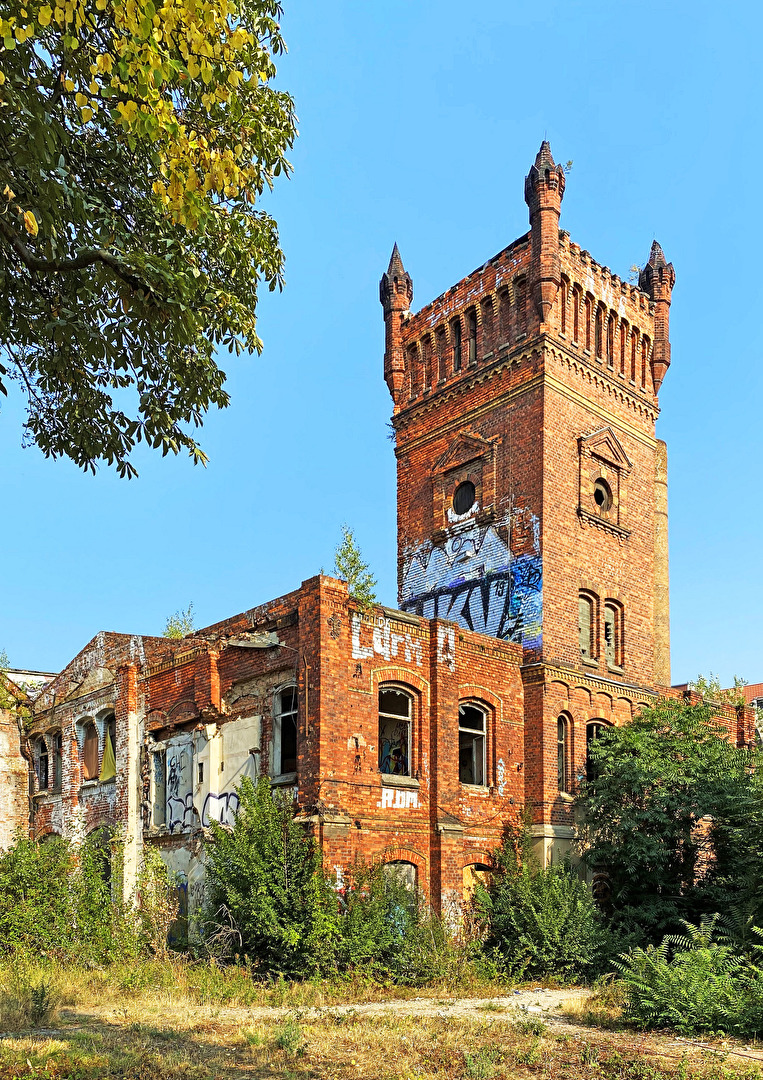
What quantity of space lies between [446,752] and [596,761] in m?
3.85

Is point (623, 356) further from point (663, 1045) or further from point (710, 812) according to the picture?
point (663, 1045)

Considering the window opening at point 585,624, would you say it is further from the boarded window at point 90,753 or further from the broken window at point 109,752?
the boarded window at point 90,753

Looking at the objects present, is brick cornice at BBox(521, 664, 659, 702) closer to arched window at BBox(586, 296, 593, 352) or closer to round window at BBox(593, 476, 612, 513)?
round window at BBox(593, 476, 612, 513)

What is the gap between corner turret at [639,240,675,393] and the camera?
25.0 meters

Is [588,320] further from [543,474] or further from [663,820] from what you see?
[663,820]

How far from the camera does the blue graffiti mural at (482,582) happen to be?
20266mm

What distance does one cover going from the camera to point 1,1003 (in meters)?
12.1

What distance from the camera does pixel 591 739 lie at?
68.4 ft

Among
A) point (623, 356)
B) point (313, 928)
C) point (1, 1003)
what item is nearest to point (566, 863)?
point (313, 928)

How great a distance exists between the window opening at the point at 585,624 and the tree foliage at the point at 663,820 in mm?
2028

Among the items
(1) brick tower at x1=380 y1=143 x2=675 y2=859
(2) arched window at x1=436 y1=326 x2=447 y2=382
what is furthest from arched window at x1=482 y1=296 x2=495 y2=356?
(2) arched window at x1=436 y1=326 x2=447 y2=382

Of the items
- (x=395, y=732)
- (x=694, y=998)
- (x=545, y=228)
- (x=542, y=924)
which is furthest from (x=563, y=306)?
(x=694, y=998)

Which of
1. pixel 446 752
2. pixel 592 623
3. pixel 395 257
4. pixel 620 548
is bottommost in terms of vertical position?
pixel 446 752

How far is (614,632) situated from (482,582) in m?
3.55
